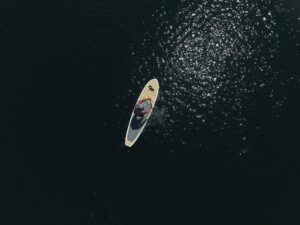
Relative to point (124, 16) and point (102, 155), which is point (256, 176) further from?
point (124, 16)

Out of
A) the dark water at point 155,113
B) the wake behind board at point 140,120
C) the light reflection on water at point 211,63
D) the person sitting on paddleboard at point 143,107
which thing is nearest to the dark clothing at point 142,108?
the person sitting on paddleboard at point 143,107

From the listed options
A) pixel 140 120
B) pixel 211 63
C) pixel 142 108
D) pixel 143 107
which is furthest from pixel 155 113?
pixel 211 63

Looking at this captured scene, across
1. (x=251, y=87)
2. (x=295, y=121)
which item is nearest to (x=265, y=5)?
(x=251, y=87)

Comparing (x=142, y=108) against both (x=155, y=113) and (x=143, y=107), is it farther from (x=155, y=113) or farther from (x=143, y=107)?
(x=155, y=113)

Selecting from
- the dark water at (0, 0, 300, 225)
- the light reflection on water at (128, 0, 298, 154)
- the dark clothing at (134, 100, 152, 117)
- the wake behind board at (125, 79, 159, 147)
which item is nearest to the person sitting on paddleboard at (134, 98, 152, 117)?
the dark clothing at (134, 100, 152, 117)

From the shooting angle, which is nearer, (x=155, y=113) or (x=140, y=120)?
(x=140, y=120)

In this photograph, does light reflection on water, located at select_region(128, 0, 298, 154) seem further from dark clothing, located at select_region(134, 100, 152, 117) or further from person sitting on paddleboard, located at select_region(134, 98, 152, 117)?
dark clothing, located at select_region(134, 100, 152, 117)

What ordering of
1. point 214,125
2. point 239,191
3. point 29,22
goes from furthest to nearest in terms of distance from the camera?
point 29,22 → point 214,125 → point 239,191
